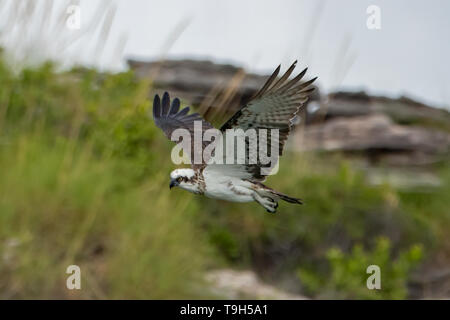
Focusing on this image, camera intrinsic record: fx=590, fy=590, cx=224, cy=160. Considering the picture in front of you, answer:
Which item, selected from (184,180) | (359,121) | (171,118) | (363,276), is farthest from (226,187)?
(359,121)

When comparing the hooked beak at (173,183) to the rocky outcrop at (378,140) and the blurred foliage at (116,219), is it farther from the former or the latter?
the rocky outcrop at (378,140)

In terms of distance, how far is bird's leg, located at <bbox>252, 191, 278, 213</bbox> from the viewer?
105cm

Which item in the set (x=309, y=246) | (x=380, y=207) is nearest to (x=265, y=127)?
(x=309, y=246)

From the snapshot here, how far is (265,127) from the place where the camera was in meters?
1.36

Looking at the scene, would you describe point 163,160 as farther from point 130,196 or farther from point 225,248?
point 225,248

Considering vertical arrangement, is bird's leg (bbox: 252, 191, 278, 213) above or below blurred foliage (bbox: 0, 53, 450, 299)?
below

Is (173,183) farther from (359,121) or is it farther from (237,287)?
(359,121)

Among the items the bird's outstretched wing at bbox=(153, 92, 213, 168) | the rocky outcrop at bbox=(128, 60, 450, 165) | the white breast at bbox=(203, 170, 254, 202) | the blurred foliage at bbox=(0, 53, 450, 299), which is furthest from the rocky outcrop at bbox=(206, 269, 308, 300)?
the white breast at bbox=(203, 170, 254, 202)

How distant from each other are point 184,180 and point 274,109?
0.27m

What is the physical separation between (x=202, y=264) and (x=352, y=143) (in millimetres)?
3352

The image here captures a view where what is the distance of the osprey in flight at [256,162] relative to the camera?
108 cm

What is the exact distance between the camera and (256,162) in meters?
1.18

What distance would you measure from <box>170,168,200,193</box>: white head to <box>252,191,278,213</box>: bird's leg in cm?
13

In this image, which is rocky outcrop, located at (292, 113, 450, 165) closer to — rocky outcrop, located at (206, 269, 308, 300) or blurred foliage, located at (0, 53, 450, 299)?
blurred foliage, located at (0, 53, 450, 299)
